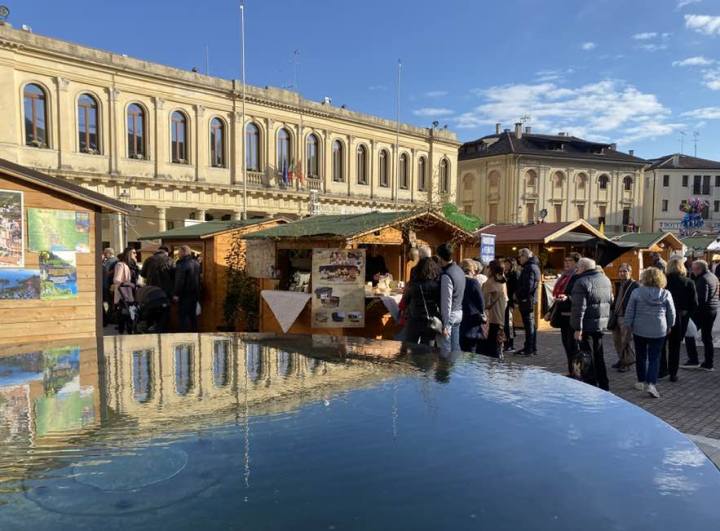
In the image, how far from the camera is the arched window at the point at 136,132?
88.3 ft

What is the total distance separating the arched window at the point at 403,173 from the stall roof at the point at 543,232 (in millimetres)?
24238

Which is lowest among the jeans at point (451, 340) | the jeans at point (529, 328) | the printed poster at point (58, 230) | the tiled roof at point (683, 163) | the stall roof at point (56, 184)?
the jeans at point (529, 328)

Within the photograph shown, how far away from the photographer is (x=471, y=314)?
6.88 m

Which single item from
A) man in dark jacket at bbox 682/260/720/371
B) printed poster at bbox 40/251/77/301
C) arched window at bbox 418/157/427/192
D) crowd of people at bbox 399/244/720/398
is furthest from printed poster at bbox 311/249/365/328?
arched window at bbox 418/157/427/192

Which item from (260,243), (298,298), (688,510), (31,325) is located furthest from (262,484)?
(260,243)

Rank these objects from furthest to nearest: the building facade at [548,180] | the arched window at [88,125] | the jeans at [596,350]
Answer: the building facade at [548,180], the arched window at [88,125], the jeans at [596,350]

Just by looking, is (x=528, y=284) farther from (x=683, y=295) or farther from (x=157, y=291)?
(x=157, y=291)

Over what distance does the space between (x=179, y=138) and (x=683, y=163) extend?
58635 millimetres

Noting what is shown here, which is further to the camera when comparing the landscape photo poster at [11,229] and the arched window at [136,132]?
the arched window at [136,132]

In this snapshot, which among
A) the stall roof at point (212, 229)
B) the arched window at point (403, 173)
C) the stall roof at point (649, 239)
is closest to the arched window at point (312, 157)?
the arched window at point (403, 173)

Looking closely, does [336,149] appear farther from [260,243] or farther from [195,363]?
[195,363]

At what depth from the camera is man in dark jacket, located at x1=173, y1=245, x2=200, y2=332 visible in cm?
1004

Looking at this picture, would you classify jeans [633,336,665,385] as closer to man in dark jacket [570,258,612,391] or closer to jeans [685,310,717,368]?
man in dark jacket [570,258,612,391]

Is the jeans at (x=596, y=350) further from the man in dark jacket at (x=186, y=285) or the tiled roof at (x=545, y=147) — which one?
the tiled roof at (x=545, y=147)
